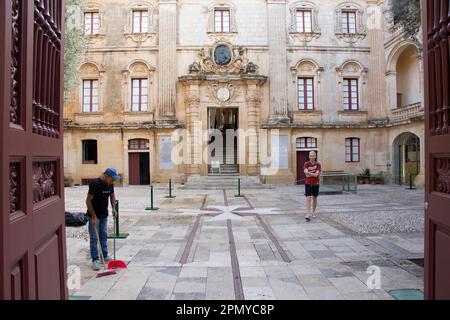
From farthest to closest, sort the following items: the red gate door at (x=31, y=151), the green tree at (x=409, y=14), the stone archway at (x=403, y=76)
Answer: the stone archway at (x=403, y=76) → the green tree at (x=409, y=14) → the red gate door at (x=31, y=151)

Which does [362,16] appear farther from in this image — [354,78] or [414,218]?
[414,218]

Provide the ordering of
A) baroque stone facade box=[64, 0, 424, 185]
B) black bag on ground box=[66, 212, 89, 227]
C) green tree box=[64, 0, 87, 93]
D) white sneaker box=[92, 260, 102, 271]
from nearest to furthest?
white sneaker box=[92, 260, 102, 271], black bag on ground box=[66, 212, 89, 227], green tree box=[64, 0, 87, 93], baroque stone facade box=[64, 0, 424, 185]

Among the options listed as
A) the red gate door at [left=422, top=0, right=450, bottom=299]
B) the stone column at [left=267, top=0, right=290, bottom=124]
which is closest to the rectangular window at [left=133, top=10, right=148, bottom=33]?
the stone column at [left=267, top=0, right=290, bottom=124]

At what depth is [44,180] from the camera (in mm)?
3299

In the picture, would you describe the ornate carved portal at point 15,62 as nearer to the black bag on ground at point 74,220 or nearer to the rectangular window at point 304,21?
the black bag on ground at point 74,220

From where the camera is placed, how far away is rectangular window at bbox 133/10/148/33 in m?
24.9

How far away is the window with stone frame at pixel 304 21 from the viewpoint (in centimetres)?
2517

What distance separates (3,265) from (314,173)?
29.7 feet

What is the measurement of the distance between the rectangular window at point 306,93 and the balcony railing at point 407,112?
5.37 m

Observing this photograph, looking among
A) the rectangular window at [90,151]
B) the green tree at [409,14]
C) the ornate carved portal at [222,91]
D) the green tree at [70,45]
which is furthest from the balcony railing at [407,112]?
the rectangular window at [90,151]

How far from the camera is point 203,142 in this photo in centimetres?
2427

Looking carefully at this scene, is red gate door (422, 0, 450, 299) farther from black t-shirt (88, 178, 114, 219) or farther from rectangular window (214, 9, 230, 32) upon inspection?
rectangular window (214, 9, 230, 32)

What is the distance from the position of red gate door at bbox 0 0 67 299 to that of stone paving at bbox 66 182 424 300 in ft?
5.98
